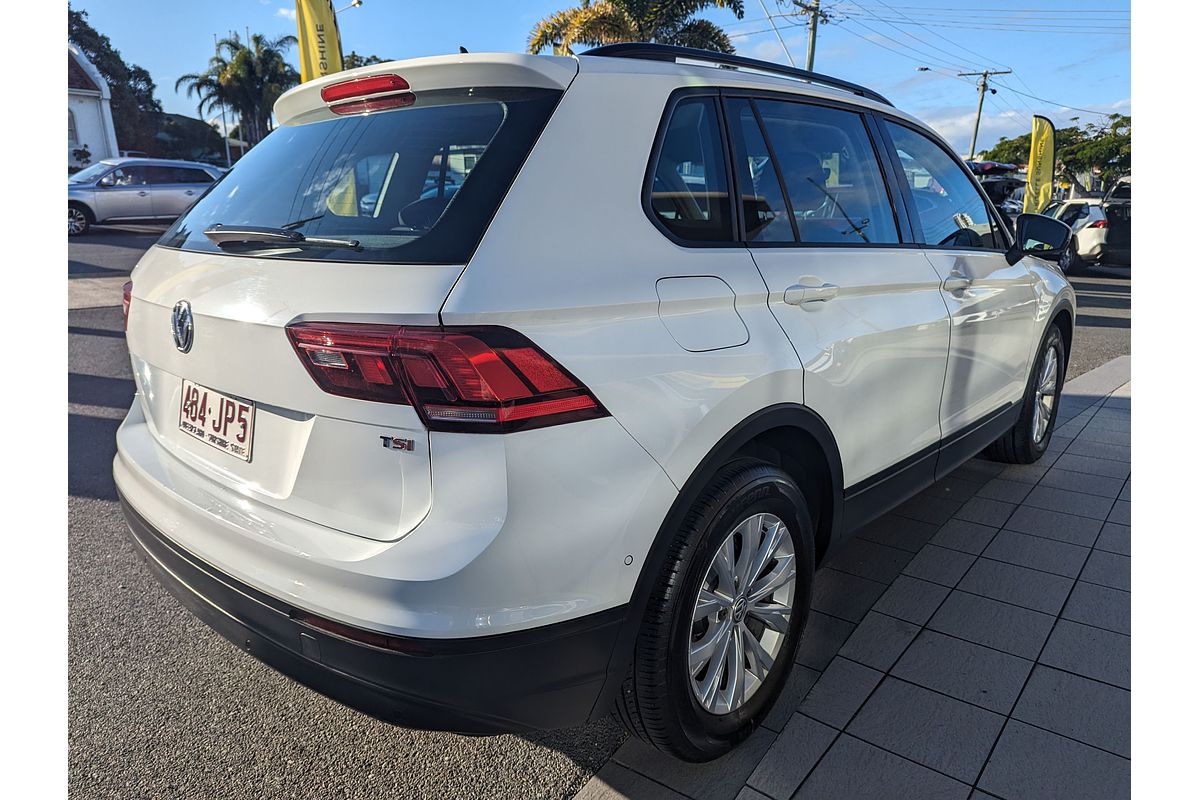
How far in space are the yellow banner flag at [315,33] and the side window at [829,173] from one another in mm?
7648

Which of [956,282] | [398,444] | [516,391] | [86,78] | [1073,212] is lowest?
[398,444]

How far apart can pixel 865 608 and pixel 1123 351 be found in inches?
287

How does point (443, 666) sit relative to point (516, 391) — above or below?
below

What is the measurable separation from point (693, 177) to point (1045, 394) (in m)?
3.55

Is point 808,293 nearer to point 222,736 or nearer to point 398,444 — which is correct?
point 398,444

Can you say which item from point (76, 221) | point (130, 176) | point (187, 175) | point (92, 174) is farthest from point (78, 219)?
point (187, 175)

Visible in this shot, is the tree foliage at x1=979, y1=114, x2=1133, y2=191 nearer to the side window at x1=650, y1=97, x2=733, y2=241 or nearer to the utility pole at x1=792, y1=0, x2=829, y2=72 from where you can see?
the utility pole at x1=792, y1=0, x2=829, y2=72

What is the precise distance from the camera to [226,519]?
191 cm

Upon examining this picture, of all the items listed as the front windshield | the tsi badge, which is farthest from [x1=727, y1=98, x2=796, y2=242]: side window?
the front windshield

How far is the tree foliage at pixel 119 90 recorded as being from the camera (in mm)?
50344

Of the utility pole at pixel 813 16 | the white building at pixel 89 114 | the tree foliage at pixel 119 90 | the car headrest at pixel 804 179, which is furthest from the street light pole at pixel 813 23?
the tree foliage at pixel 119 90

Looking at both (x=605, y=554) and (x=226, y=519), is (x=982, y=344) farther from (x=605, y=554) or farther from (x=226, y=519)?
(x=226, y=519)

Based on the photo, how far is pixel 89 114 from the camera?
35938mm

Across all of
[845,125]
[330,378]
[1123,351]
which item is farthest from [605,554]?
[1123,351]
